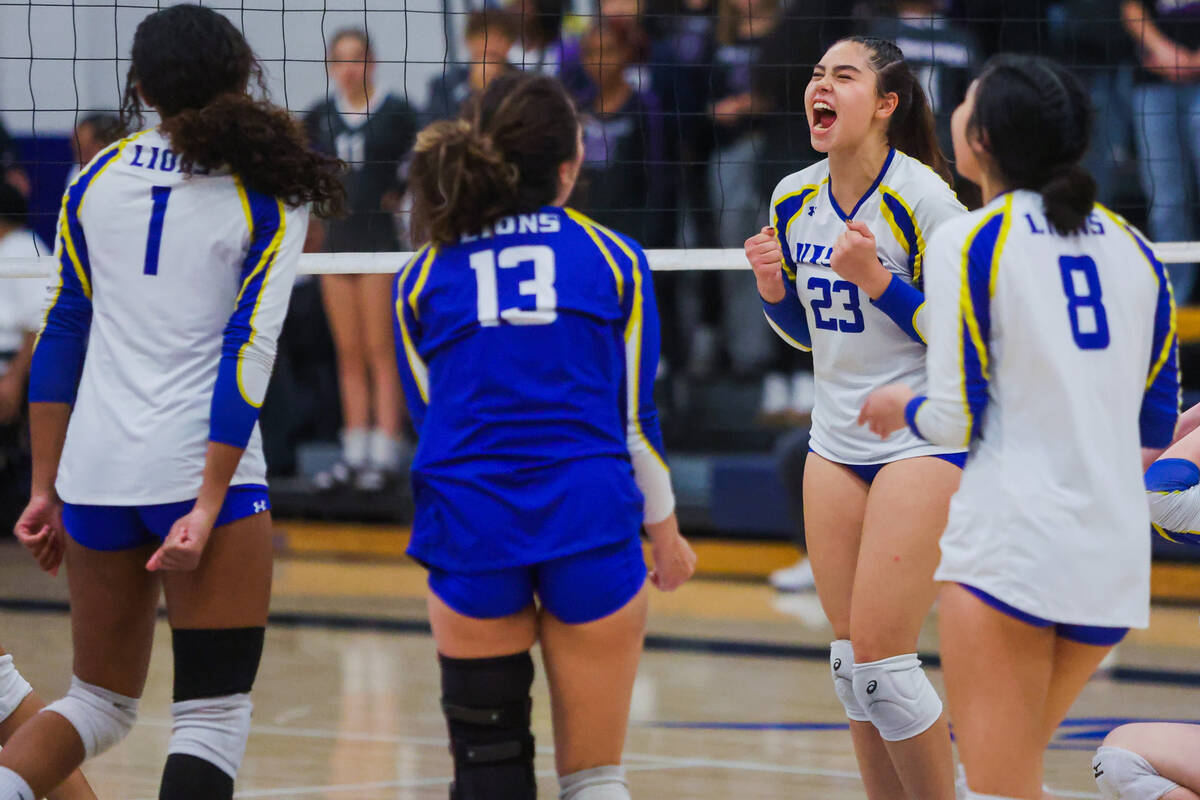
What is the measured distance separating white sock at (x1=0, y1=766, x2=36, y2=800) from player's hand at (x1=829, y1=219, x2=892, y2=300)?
1.83 meters

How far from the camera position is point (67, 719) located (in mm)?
2904

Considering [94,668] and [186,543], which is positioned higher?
[186,543]

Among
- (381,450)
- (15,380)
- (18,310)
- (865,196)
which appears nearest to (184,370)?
(865,196)

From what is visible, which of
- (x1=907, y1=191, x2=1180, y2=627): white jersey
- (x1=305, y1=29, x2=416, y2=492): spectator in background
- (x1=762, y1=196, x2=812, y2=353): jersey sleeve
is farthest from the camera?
(x1=305, y1=29, x2=416, y2=492): spectator in background

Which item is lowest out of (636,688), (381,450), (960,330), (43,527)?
(636,688)

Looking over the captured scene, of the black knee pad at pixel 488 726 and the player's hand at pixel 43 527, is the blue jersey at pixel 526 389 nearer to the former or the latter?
the black knee pad at pixel 488 726

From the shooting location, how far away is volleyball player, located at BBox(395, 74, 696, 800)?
2.50 meters

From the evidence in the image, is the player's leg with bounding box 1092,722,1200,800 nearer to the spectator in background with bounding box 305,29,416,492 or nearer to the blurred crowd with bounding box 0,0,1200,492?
the blurred crowd with bounding box 0,0,1200,492

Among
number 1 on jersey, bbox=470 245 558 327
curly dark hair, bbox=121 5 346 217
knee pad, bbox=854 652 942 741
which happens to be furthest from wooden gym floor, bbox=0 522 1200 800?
number 1 on jersey, bbox=470 245 558 327

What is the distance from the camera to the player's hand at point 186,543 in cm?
271

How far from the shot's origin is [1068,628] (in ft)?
7.82

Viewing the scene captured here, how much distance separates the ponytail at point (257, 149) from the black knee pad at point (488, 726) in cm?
95

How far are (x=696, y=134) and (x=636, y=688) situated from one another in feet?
10.4

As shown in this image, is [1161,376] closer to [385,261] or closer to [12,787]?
[385,261]
